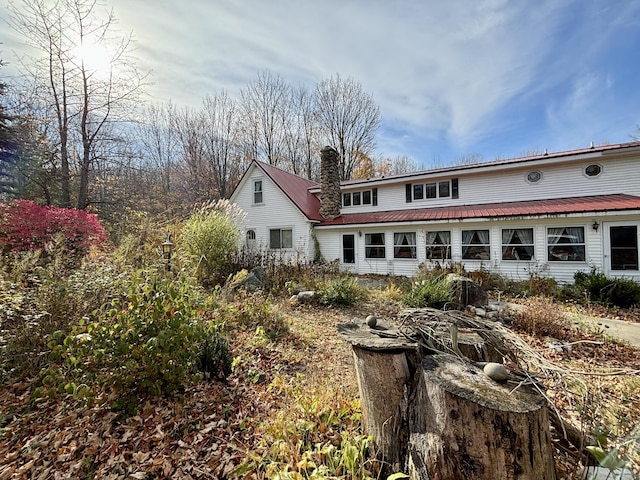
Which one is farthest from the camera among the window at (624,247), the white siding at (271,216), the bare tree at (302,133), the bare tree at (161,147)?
the bare tree at (302,133)

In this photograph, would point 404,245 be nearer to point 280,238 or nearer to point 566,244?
point 566,244

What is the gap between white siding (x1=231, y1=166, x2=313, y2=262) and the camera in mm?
13680

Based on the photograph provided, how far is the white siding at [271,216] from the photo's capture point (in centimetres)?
1368

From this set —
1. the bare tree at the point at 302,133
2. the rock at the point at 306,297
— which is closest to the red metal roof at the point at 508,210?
the rock at the point at 306,297

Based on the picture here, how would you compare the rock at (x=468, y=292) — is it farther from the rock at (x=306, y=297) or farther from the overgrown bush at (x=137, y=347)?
the overgrown bush at (x=137, y=347)

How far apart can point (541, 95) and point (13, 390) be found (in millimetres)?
16448

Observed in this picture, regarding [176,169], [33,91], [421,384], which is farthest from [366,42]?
[176,169]

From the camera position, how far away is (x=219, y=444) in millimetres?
2283

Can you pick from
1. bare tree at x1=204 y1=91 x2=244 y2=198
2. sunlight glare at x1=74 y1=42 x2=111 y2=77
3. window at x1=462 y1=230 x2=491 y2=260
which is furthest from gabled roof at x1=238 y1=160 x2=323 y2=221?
bare tree at x1=204 y1=91 x2=244 y2=198

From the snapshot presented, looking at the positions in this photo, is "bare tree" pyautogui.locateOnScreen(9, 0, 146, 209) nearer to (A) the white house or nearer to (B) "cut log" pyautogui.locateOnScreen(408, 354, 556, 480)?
(A) the white house

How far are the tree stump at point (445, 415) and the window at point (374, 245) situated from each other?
34.4 feet

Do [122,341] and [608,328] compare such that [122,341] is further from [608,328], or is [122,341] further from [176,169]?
[176,169]

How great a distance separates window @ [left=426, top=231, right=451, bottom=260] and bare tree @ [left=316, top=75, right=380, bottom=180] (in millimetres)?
13579

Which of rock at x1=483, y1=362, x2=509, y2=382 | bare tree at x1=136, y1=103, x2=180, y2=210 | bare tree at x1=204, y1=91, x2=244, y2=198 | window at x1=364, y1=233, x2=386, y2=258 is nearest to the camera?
rock at x1=483, y1=362, x2=509, y2=382
